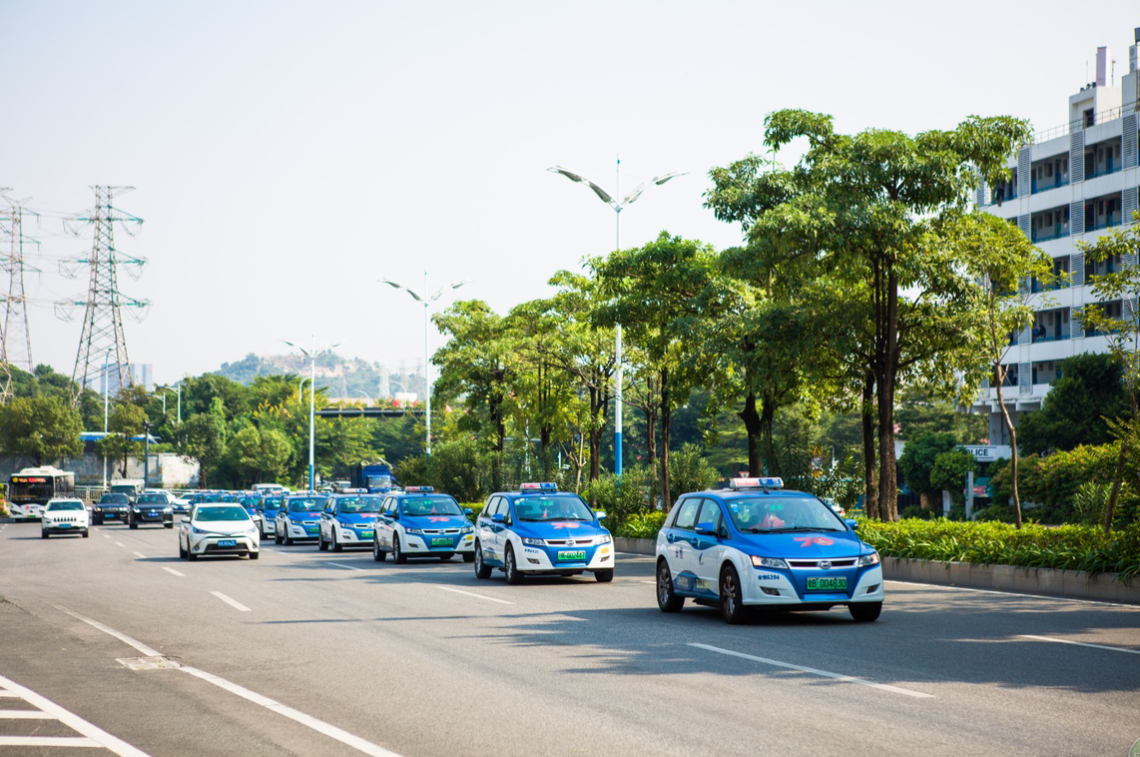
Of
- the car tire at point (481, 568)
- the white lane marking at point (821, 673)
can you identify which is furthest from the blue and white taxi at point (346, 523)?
the white lane marking at point (821, 673)

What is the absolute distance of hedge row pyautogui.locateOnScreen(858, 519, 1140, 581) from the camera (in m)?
18.0

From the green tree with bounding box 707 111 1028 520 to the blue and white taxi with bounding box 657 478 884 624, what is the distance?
9370 mm

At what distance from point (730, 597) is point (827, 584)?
1168 millimetres

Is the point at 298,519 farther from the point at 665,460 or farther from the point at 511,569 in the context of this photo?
the point at 511,569

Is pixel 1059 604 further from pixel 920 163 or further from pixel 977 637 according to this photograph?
pixel 920 163

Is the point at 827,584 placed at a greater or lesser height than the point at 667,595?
greater

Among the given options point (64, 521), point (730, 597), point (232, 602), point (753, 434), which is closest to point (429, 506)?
point (753, 434)

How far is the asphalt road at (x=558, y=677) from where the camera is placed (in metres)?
8.16

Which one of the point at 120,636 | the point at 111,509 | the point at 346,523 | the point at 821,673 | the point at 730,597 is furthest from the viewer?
the point at 111,509

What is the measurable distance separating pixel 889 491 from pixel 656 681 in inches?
639

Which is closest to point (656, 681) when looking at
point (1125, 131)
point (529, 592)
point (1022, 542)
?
point (529, 592)

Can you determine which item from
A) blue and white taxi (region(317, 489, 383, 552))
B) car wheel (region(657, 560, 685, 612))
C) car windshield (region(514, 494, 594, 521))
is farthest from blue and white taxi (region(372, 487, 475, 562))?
car wheel (region(657, 560, 685, 612))

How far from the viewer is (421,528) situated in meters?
29.2

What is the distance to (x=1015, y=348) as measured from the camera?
244 feet
